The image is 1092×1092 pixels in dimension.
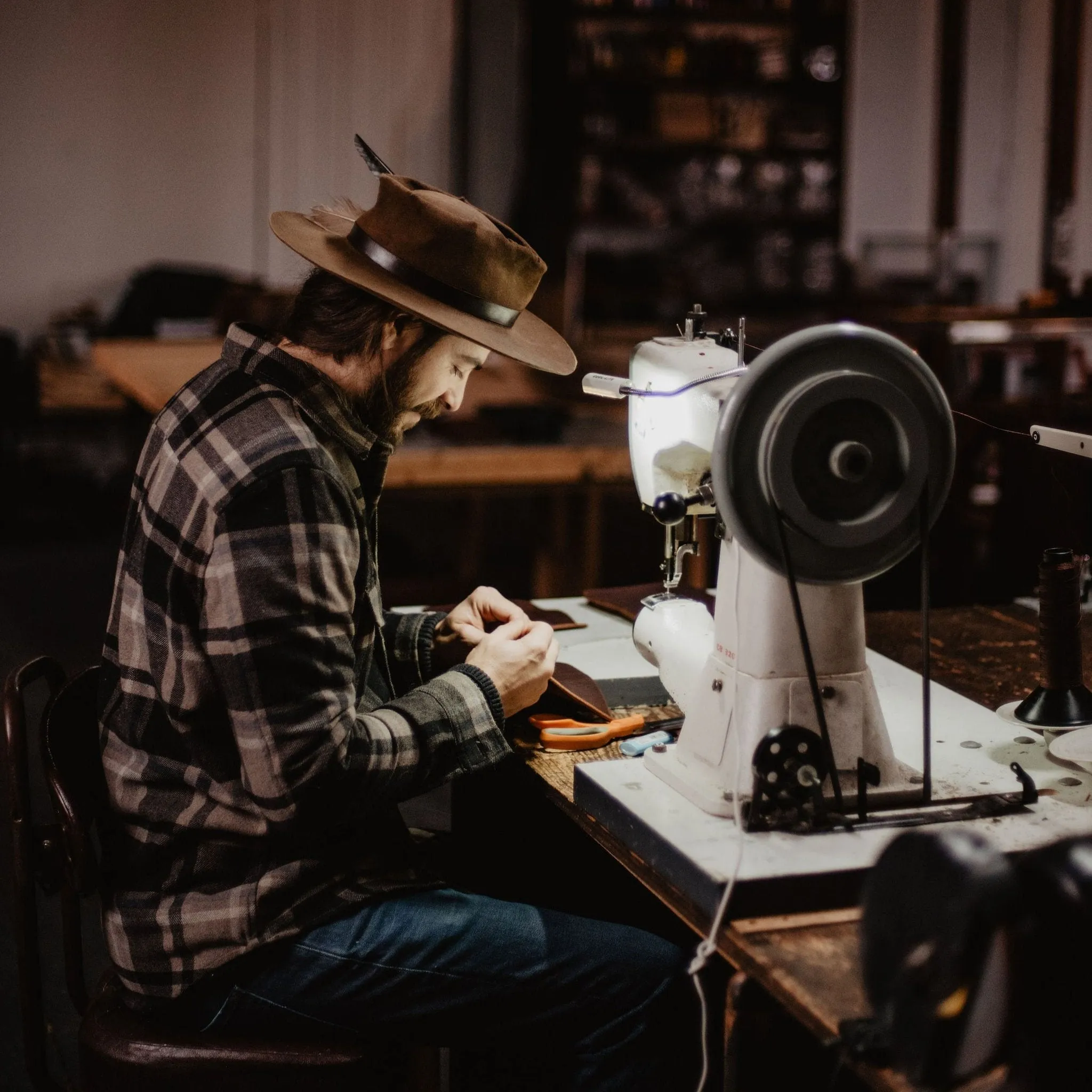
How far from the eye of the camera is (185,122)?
735 centimetres

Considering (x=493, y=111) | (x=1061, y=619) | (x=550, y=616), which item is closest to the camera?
(x=1061, y=619)

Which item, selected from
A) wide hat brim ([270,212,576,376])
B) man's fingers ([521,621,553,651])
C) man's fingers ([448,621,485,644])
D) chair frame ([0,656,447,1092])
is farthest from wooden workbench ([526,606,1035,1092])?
wide hat brim ([270,212,576,376])

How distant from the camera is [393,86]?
763 cm

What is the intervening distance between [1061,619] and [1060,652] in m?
0.04

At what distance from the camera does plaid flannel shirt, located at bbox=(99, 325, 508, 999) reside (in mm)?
1230

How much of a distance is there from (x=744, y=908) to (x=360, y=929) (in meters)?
0.43

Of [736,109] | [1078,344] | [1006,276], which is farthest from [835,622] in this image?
[1006,276]

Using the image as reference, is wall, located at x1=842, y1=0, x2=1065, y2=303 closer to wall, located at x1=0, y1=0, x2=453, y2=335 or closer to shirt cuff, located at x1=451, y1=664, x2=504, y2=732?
wall, located at x1=0, y1=0, x2=453, y2=335

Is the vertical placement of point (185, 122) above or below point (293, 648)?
above

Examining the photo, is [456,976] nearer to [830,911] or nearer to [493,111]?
[830,911]

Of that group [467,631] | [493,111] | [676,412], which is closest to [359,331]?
[676,412]

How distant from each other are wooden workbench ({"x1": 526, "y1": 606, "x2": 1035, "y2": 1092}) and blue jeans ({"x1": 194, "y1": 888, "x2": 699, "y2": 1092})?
0.33 feet

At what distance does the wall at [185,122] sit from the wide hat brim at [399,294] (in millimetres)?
6232

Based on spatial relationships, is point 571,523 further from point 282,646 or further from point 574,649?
point 282,646
